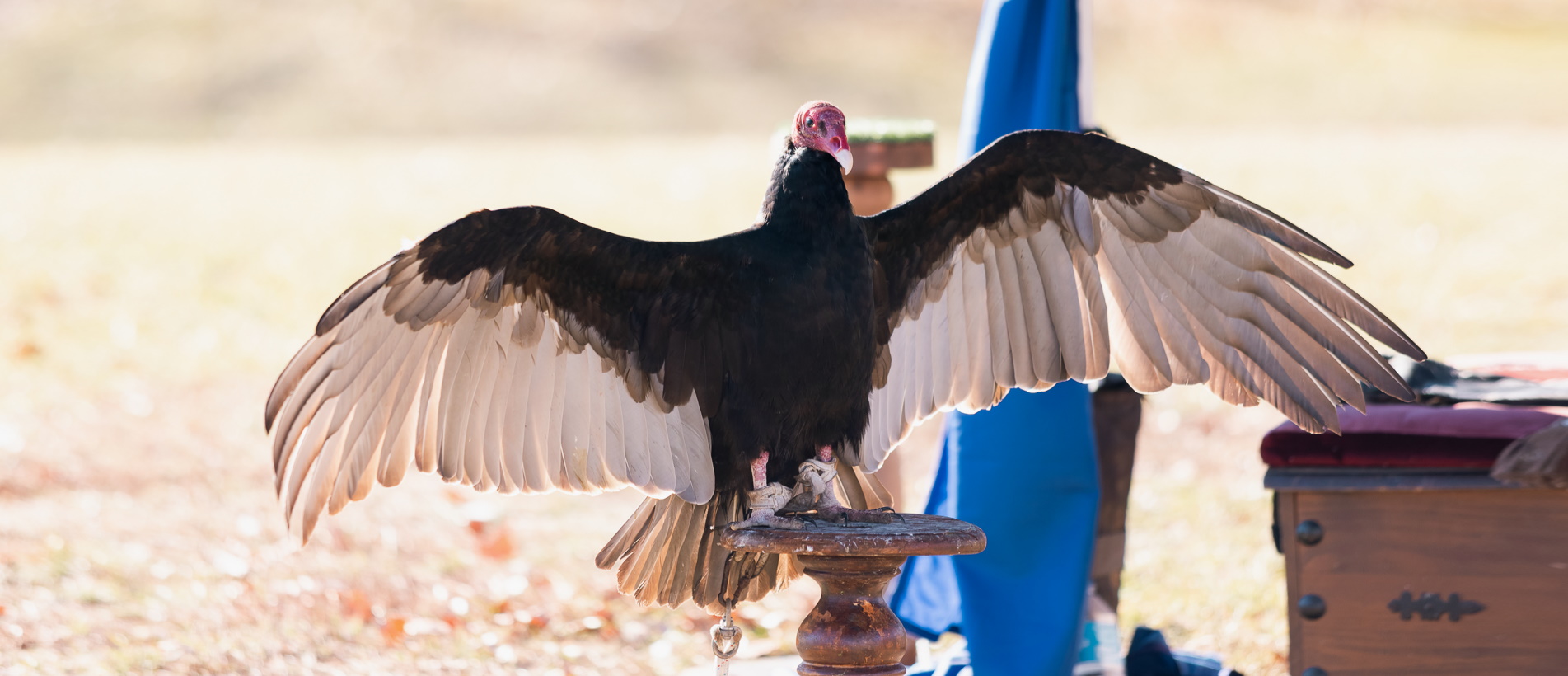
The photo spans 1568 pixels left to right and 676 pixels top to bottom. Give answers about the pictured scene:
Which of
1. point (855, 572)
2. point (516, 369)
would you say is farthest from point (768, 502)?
point (516, 369)

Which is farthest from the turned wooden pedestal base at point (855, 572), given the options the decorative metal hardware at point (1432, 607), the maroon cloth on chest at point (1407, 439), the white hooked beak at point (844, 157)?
the decorative metal hardware at point (1432, 607)

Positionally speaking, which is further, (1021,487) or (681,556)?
(1021,487)

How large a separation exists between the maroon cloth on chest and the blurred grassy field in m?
1.25

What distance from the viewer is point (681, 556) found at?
10.3ft

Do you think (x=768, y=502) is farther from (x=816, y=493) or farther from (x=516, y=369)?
(x=516, y=369)

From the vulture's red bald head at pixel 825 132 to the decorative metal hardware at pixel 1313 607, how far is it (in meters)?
1.55

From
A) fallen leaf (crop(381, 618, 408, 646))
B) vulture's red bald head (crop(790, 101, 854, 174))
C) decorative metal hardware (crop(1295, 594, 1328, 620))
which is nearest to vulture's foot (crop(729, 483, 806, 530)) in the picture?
vulture's red bald head (crop(790, 101, 854, 174))

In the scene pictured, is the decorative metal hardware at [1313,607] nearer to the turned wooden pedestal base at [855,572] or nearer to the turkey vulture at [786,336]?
the turkey vulture at [786,336]

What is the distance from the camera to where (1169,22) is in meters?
32.1

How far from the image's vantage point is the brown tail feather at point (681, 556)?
10.2 feet

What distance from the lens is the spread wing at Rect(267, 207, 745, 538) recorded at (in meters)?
2.88

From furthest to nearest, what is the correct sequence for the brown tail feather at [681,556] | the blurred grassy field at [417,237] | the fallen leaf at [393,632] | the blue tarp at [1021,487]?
the blurred grassy field at [417,237], the fallen leaf at [393,632], the blue tarp at [1021,487], the brown tail feather at [681,556]

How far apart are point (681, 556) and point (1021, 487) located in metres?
1.03

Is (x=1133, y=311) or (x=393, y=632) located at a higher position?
(x=1133, y=311)
